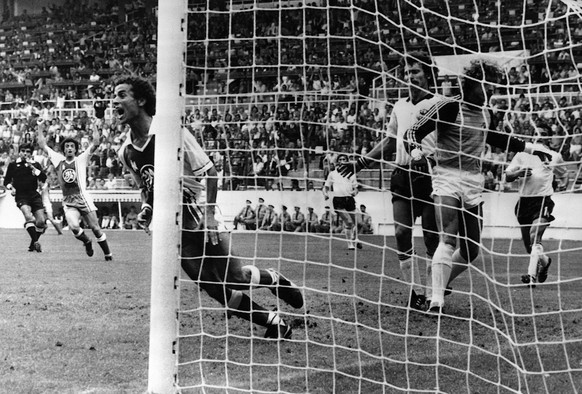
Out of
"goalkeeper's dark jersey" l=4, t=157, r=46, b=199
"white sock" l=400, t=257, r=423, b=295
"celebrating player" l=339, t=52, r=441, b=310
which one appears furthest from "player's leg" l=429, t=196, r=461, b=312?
"goalkeeper's dark jersey" l=4, t=157, r=46, b=199

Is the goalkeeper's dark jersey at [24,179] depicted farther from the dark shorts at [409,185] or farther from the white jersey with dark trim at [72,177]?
the dark shorts at [409,185]

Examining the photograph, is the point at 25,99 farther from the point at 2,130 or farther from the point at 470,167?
the point at 470,167

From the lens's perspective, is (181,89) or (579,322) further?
(579,322)

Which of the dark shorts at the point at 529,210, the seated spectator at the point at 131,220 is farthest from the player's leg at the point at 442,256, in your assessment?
the seated spectator at the point at 131,220

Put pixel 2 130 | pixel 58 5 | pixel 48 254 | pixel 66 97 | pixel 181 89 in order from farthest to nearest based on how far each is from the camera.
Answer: pixel 58 5
pixel 66 97
pixel 2 130
pixel 48 254
pixel 181 89

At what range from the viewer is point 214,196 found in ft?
12.9

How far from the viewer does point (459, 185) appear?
4863 millimetres

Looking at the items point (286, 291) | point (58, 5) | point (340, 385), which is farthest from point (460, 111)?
point (58, 5)

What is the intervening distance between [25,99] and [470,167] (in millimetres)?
22625

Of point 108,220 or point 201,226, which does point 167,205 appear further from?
point 108,220

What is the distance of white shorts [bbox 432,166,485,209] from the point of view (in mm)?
4871

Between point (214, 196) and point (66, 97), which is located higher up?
point (66, 97)

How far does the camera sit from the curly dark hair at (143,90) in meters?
4.70

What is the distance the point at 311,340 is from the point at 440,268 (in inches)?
41.6
